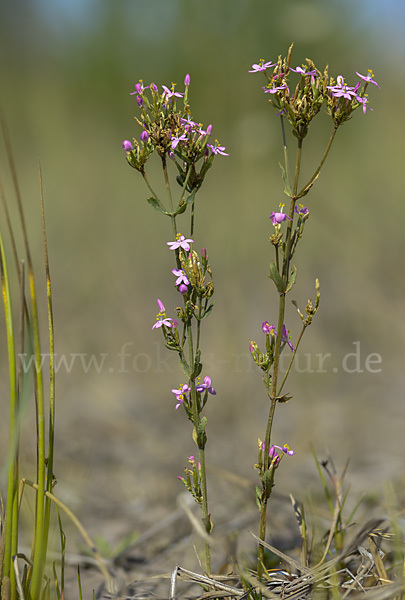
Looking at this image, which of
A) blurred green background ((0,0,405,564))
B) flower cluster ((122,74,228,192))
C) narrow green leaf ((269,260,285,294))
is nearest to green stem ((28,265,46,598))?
flower cluster ((122,74,228,192))

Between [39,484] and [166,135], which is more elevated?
[166,135]

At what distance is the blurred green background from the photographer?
238 centimetres

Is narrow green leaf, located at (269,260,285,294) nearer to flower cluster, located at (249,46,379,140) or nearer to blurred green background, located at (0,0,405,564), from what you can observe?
flower cluster, located at (249,46,379,140)

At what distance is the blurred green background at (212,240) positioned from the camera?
7.81 feet

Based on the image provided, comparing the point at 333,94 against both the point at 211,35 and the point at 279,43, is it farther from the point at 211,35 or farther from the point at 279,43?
the point at 279,43

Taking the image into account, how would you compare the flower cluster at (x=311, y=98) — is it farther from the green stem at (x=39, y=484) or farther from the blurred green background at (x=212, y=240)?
the blurred green background at (x=212, y=240)

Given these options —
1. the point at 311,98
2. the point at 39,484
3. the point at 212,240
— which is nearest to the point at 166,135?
the point at 311,98

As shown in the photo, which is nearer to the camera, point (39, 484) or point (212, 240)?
point (39, 484)

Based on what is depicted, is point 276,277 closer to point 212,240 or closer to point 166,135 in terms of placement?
point 166,135

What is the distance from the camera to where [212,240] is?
3975mm

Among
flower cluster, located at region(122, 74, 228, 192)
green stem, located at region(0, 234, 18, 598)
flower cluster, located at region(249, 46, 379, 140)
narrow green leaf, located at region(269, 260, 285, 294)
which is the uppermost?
flower cluster, located at region(249, 46, 379, 140)

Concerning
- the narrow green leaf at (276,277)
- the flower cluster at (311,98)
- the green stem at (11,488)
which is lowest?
the green stem at (11,488)

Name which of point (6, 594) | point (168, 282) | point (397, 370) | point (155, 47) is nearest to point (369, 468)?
point (397, 370)

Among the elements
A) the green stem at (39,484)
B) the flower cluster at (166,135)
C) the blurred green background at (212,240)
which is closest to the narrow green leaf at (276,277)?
the flower cluster at (166,135)
